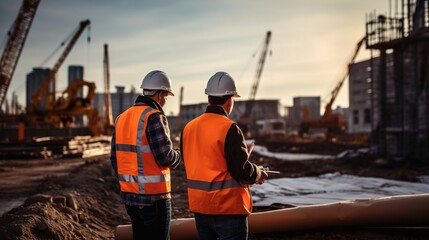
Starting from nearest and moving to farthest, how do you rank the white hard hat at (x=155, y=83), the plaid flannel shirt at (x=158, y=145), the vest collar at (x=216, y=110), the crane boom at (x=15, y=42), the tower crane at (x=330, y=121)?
1. the vest collar at (x=216, y=110)
2. the plaid flannel shirt at (x=158, y=145)
3. the white hard hat at (x=155, y=83)
4. the crane boom at (x=15, y=42)
5. the tower crane at (x=330, y=121)

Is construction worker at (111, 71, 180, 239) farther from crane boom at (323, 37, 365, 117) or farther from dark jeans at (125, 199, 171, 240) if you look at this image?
crane boom at (323, 37, 365, 117)

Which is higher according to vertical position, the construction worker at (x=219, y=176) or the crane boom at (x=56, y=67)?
the crane boom at (x=56, y=67)

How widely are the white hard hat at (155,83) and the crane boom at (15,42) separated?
3567 centimetres

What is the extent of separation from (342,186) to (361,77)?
5496 cm

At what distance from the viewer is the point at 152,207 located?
3531 mm

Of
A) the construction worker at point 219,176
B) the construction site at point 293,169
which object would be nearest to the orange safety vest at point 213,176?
the construction worker at point 219,176

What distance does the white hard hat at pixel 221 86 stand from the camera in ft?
10.9

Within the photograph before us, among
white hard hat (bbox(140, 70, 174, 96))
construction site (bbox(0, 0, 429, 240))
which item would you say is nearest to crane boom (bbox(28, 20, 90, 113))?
construction site (bbox(0, 0, 429, 240))

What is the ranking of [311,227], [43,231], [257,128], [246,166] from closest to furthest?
[246,166] < [43,231] < [311,227] < [257,128]

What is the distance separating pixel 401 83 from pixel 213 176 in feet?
67.2

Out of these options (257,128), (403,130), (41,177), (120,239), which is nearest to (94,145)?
(41,177)

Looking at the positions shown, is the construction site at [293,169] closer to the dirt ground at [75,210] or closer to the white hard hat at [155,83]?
the dirt ground at [75,210]

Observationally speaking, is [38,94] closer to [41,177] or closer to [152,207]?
[41,177]

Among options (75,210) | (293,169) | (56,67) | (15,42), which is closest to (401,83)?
(293,169)
